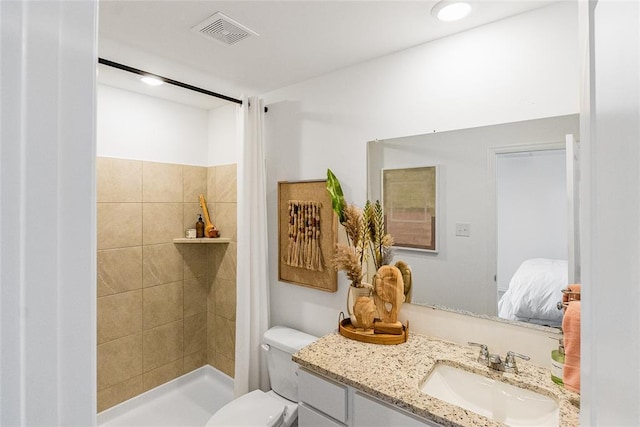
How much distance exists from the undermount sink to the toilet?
0.86 meters

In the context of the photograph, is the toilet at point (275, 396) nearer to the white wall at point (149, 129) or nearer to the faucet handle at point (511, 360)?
the faucet handle at point (511, 360)

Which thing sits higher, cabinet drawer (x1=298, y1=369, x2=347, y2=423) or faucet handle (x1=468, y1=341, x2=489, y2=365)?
faucet handle (x1=468, y1=341, x2=489, y2=365)

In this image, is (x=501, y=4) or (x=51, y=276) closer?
(x=51, y=276)

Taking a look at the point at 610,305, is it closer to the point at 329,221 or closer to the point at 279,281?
the point at 329,221

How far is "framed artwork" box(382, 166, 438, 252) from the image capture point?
1.58m

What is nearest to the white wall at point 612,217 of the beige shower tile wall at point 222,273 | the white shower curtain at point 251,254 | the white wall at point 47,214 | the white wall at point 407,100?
the white wall at point 47,214

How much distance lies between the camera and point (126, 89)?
2322 millimetres

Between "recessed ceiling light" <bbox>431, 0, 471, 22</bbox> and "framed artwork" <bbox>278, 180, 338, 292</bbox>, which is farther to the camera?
"framed artwork" <bbox>278, 180, 338, 292</bbox>

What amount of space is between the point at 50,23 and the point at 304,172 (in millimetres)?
1848

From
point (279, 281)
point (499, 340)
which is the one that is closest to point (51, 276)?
point (499, 340)

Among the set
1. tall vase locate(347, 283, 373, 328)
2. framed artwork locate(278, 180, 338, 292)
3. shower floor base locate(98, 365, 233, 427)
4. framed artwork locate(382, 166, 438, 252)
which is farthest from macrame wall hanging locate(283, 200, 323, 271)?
shower floor base locate(98, 365, 233, 427)

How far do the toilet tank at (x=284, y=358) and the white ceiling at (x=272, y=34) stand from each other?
1.72 meters

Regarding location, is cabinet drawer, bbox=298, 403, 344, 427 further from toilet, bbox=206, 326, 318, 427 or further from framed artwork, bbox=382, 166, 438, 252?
framed artwork, bbox=382, 166, 438, 252

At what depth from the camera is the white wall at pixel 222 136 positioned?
8.71ft
